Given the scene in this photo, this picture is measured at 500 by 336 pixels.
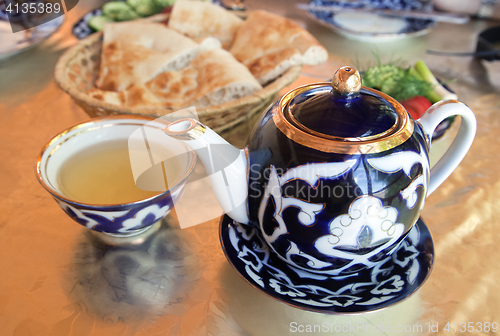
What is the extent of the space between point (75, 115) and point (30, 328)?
1.72 feet

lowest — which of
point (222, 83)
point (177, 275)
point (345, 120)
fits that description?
point (177, 275)

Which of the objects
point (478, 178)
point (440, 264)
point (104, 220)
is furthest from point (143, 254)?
point (478, 178)

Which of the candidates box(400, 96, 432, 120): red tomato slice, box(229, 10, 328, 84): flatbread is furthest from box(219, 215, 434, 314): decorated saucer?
box(229, 10, 328, 84): flatbread

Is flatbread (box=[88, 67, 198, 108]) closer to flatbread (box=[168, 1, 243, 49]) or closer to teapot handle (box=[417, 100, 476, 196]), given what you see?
flatbread (box=[168, 1, 243, 49])

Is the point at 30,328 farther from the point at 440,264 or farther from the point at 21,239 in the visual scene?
the point at 440,264

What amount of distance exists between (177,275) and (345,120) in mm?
308

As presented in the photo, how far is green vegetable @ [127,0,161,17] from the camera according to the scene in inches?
44.6

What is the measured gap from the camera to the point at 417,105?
0.73m

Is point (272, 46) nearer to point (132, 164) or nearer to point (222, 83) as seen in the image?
point (222, 83)

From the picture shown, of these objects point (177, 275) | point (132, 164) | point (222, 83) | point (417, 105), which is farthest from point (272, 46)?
point (177, 275)

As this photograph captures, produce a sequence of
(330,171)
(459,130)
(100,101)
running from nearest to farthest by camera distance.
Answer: (330,171) → (459,130) → (100,101)

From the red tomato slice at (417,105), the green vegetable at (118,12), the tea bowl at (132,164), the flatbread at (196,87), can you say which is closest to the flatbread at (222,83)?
the flatbread at (196,87)

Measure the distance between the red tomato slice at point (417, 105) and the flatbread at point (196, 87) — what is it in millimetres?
295

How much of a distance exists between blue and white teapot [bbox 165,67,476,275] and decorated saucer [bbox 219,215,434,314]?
23mm
